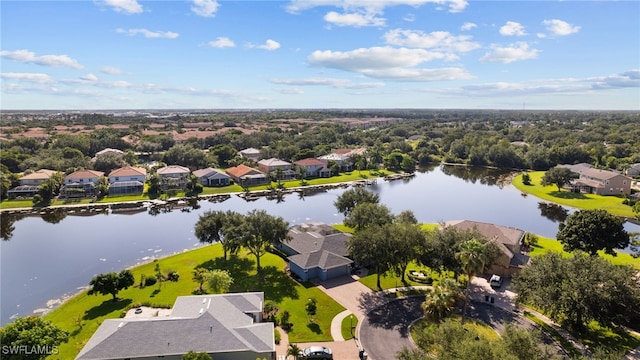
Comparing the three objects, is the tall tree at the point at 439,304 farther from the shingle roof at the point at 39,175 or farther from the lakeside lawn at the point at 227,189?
the shingle roof at the point at 39,175

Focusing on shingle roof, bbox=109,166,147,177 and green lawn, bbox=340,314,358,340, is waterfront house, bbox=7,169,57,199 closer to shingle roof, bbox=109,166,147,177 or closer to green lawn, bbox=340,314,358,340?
shingle roof, bbox=109,166,147,177

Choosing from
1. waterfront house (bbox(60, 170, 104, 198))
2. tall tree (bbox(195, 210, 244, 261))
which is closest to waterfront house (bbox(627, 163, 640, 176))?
tall tree (bbox(195, 210, 244, 261))

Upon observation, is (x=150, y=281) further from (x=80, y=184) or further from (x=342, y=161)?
(x=342, y=161)

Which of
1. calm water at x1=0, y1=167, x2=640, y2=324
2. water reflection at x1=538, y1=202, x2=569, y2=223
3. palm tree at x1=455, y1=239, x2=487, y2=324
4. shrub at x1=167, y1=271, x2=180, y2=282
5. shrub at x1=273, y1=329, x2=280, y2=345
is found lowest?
water reflection at x1=538, y1=202, x2=569, y2=223

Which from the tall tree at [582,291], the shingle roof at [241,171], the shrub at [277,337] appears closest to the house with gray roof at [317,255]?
the shrub at [277,337]

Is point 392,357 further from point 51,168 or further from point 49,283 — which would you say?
point 51,168

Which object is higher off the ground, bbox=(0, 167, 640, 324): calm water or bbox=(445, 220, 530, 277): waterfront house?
bbox=(445, 220, 530, 277): waterfront house

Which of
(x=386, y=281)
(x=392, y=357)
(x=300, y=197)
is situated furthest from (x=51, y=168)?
(x=392, y=357)
